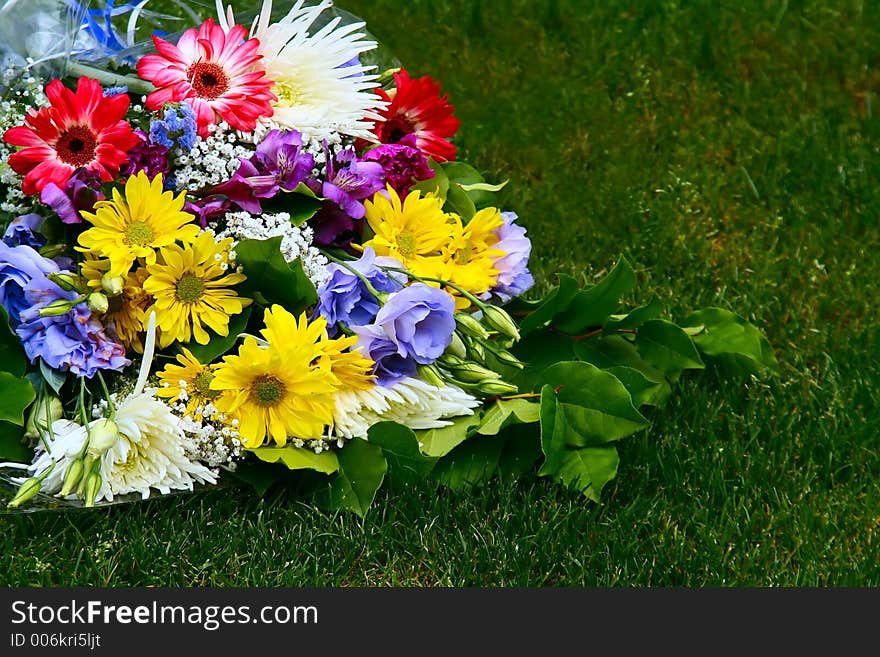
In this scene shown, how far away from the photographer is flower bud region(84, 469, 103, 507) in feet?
6.22

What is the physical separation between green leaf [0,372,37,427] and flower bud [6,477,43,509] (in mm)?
193

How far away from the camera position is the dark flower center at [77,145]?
209cm

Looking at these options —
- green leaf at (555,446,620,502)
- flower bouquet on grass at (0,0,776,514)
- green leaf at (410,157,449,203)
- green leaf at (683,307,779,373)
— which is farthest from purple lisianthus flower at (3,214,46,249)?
green leaf at (683,307,779,373)

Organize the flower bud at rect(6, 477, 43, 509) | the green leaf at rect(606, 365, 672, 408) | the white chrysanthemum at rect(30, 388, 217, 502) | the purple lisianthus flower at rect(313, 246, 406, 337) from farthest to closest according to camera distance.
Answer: the green leaf at rect(606, 365, 672, 408) → the purple lisianthus flower at rect(313, 246, 406, 337) → the white chrysanthemum at rect(30, 388, 217, 502) → the flower bud at rect(6, 477, 43, 509)

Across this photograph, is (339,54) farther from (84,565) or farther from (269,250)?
(84,565)

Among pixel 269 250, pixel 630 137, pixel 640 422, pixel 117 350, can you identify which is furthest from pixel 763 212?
pixel 117 350

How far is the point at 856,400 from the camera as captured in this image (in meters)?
2.60

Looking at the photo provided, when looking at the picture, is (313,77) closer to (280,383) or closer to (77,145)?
(77,145)

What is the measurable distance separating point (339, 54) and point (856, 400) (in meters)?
1.36

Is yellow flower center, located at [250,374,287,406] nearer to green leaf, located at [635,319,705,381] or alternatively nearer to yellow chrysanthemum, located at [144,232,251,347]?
yellow chrysanthemum, located at [144,232,251,347]

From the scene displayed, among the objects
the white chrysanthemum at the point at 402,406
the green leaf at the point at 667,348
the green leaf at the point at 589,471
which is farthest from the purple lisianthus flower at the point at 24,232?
the green leaf at the point at 667,348

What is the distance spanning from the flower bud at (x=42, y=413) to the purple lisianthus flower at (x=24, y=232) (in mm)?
296

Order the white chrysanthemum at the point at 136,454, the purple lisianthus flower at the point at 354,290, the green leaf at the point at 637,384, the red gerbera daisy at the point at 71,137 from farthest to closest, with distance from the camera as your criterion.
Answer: the green leaf at the point at 637,384 → the purple lisianthus flower at the point at 354,290 → the red gerbera daisy at the point at 71,137 → the white chrysanthemum at the point at 136,454

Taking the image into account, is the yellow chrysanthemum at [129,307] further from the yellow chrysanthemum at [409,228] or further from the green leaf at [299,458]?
the yellow chrysanthemum at [409,228]
